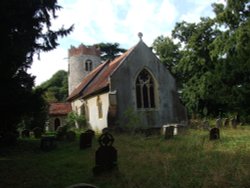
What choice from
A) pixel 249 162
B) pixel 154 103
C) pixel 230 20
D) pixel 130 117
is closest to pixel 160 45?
pixel 230 20

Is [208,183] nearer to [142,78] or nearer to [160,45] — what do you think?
[142,78]

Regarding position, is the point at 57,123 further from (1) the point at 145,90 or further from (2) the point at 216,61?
(2) the point at 216,61

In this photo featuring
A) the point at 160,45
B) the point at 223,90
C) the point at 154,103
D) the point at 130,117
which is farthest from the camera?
the point at 160,45

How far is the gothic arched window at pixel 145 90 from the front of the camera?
23.9 m

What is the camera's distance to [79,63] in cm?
4016

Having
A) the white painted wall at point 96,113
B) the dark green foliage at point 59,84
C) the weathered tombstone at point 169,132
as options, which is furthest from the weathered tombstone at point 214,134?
the dark green foliage at point 59,84

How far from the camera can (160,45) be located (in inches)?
1565

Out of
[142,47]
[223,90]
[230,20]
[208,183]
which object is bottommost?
[208,183]

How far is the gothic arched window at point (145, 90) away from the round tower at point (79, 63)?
1681cm

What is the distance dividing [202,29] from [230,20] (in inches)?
308

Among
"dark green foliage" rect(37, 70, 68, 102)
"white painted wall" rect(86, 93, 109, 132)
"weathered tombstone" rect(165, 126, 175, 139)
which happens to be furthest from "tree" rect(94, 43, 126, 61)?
"weathered tombstone" rect(165, 126, 175, 139)

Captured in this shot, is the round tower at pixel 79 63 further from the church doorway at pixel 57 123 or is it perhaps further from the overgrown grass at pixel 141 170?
the overgrown grass at pixel 141 170

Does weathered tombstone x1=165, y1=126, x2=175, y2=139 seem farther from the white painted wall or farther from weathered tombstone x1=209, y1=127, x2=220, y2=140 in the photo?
the white painted wall

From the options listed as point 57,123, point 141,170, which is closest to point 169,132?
point 141,170
